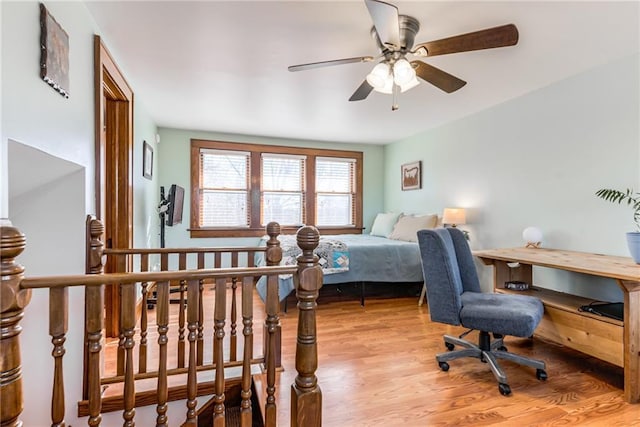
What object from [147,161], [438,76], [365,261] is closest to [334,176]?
[365,261]

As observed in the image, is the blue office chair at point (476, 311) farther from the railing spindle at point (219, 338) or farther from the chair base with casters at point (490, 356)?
the railing spindle at point (219, 338)

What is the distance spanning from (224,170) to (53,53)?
11.9ft

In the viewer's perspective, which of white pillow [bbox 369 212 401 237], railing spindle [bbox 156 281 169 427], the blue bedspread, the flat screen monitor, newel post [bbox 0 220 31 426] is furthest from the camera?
white pillow [bbox 369 212 401 237]

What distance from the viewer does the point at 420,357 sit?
96.0 inches

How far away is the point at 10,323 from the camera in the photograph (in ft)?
2.83

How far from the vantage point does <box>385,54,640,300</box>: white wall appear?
2.61 meters

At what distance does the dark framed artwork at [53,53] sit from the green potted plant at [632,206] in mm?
3324

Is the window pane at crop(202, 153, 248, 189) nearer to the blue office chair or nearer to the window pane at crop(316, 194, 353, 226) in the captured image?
the window pane at crop(316, 194, 353, 226)

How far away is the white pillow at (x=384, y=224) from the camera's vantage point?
5184 mm

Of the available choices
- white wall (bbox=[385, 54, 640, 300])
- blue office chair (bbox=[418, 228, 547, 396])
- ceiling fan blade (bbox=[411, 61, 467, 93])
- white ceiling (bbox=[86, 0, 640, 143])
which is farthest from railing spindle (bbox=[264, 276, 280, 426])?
white wall (bbox=[385, 54, 640, 300])

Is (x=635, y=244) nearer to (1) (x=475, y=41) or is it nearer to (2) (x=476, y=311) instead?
(2) (x=476, y=311)

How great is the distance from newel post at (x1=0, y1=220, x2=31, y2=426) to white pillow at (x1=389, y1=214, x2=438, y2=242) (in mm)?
3887

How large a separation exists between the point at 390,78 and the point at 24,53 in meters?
1.87

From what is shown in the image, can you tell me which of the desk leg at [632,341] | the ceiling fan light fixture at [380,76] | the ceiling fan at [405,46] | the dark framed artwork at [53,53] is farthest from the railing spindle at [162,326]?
the desk leg at [632,341]
